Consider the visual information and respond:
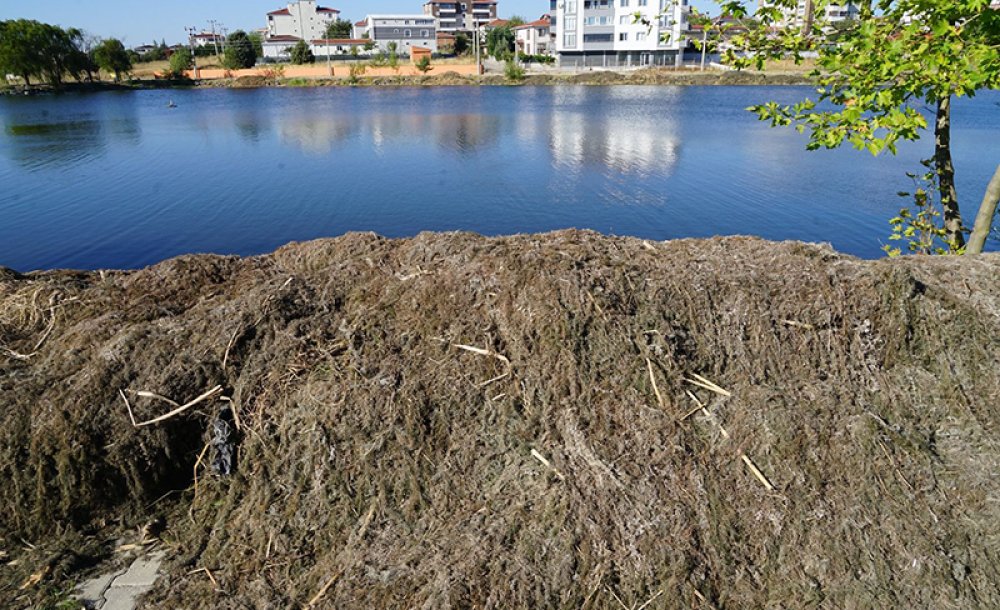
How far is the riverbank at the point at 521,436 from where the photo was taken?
4.03 m

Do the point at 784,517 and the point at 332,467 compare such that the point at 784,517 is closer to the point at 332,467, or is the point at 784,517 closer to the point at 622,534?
the point at 622,534

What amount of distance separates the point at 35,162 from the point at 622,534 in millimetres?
34612

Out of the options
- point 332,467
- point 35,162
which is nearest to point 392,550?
point 332,467

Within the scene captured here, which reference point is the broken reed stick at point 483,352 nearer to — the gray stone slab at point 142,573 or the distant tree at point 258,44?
the gray stone slab at point 142,573

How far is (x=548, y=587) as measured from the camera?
389cm

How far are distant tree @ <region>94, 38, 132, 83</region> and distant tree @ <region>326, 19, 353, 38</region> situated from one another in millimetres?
56464

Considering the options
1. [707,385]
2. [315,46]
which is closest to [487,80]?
[315,46]

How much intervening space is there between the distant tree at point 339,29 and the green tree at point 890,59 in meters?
145

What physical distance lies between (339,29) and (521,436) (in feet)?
500

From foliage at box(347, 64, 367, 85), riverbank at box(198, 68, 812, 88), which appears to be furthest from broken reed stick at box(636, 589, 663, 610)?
foliage at box(347, 64, 367, 85)

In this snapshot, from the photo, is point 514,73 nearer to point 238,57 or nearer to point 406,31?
point 238,57

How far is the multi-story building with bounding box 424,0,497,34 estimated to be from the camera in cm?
14300

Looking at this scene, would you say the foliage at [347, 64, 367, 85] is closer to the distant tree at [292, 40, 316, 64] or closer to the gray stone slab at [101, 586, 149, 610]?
the distant tree at [292, 40, 316, 64]

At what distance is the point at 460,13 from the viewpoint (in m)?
146
